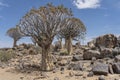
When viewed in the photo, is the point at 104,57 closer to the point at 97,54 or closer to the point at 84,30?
the point at 97,54

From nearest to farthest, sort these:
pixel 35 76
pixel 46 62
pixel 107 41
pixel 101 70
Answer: pixel 101 70 < pixel 35 76 < pixel 46 62 < pixel 107 41

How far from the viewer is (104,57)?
18.3m

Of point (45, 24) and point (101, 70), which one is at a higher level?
Result: point (45, 24)

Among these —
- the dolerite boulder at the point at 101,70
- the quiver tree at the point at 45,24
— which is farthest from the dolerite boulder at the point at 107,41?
the dolerite boulder at the point at 101,70

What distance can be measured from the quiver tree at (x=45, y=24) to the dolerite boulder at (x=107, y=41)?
9124mm

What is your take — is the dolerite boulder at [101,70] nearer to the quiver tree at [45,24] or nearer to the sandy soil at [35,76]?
the sandy soil at [35,76]

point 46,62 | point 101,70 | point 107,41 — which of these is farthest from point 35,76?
point 107,41

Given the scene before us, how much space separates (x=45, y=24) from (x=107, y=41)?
10.1 metres

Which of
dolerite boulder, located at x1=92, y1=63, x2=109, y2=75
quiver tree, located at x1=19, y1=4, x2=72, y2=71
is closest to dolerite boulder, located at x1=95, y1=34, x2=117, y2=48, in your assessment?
quiver tree, located at x1=19, y1=4, x2=72, y2=71

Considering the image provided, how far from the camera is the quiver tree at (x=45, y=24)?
16141 mm

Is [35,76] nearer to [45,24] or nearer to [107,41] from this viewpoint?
[45,24]

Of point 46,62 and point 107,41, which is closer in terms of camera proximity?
point 46,62

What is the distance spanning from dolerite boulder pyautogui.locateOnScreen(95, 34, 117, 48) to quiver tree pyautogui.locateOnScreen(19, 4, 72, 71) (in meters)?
9.12

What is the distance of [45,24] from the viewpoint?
16.3 metres
